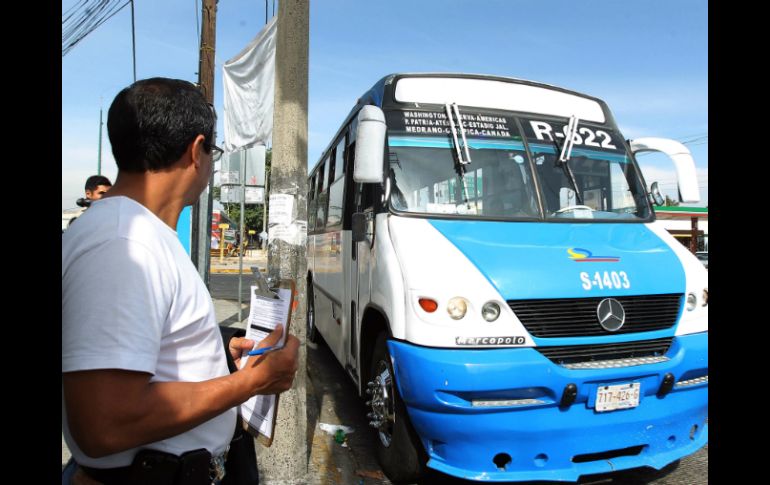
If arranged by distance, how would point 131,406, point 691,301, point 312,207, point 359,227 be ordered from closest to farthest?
1. point 131,406
2. point 691,301
3. point 359,227
4. point 312,207

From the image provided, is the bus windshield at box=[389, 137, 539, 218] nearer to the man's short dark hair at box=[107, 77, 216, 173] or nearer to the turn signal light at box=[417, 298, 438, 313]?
the turn signal light at box=[417, 298, 438, 313]

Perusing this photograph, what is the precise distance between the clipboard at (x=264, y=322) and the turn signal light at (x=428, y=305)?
158 cm

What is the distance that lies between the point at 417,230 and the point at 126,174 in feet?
7.88

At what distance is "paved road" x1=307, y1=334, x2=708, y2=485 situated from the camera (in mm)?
3760

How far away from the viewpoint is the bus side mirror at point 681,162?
4.75 metres

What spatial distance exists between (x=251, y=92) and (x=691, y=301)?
523cm

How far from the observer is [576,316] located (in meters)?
3.23

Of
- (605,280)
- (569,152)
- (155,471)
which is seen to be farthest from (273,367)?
(569,152)

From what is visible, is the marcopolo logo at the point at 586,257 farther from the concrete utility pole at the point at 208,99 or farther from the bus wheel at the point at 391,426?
the concrete utility pole at the point at 208,99

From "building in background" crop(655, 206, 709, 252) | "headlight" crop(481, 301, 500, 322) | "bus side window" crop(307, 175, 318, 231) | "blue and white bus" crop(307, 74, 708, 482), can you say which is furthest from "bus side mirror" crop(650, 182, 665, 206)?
"building in background" crop(655, 206, 709, 252)

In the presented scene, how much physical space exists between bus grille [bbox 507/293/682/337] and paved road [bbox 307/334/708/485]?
3.73 feet

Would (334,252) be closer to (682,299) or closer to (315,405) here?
(315,405)

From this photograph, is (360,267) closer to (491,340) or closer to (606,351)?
(491,340)

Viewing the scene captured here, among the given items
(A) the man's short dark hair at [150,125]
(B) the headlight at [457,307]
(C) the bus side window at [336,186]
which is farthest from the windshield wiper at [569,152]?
(A) the man's short dark hair at [150,125]
